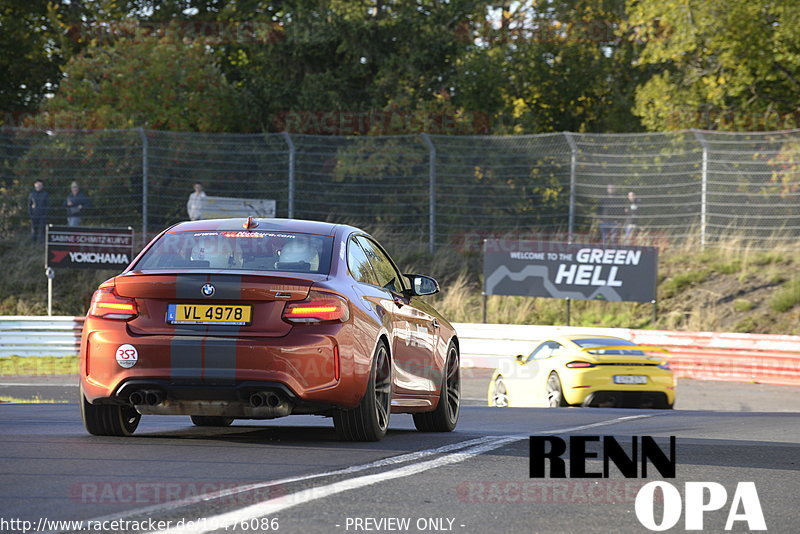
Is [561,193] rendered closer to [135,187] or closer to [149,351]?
[135,187]

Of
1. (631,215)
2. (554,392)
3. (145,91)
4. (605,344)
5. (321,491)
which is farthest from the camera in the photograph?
(145,91)

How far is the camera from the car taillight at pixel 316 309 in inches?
320

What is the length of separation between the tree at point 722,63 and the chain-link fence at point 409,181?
17.1 ft

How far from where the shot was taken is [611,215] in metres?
27.4

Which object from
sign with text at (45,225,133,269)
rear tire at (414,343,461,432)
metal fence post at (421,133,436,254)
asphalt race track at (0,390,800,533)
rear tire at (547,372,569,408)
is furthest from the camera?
metal fence post at (421,133,436,254)

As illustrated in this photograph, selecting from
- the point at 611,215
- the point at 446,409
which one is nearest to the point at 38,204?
the point at 611,215

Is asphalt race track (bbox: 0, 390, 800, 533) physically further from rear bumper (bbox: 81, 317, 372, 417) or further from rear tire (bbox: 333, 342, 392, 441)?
rear bumper (bbox: 81, 317, 372, 417)

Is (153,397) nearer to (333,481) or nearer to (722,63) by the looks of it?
(333,481)

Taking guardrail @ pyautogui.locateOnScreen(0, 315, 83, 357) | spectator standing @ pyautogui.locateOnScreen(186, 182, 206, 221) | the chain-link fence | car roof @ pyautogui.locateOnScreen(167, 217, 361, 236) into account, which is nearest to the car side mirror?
car roof @ pyautogui.locateOnScreen(167, 217, 361, 236)

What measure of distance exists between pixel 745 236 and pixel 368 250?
745 inches

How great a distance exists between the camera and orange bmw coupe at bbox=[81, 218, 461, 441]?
8.03 meters

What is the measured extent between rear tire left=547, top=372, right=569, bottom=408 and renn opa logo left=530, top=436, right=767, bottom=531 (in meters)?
8.56

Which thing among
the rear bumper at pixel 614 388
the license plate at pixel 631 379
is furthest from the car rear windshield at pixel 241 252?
the license plate at pixel 631 379

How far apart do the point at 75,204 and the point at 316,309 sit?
21.1 meters
